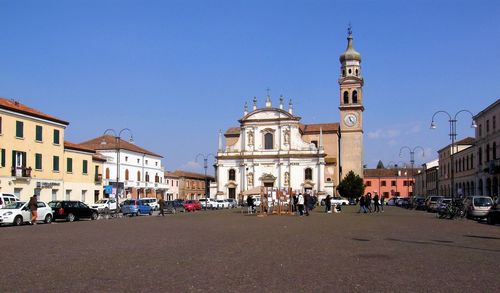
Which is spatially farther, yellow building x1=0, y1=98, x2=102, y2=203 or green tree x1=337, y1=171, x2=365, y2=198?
green tree x1=337, y1=171, x2=365, y2=198

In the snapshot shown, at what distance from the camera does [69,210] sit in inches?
1385

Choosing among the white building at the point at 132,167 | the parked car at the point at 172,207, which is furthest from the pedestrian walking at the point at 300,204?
the white building at the point at 132,167

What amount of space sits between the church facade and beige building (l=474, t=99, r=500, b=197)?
96.7 ft

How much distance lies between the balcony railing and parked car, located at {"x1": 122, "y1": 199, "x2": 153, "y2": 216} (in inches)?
297

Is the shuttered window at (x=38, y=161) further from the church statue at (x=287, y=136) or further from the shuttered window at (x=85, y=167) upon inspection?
the church statue at (x=287, y=136)

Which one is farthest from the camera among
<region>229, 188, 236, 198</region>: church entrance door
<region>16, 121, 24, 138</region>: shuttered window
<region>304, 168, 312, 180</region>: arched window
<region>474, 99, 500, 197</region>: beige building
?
<region>229, 188, 236, 198</region>: church entrance door

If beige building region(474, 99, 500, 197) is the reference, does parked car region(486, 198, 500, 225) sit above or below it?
below

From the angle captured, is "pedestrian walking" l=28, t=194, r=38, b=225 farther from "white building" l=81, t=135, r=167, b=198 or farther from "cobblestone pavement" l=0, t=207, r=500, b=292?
"white building" l=81, t=135, r=167, b=198

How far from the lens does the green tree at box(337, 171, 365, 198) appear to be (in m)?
92.4

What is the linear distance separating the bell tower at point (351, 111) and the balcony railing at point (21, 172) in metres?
62.2

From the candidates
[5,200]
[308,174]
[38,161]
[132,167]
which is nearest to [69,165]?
[38,161]

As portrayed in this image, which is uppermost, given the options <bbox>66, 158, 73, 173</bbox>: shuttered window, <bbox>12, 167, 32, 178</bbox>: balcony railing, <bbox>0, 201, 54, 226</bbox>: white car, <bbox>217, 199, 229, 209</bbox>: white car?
<bbox>66, 158, 73, 173</bbox>: shuttered window

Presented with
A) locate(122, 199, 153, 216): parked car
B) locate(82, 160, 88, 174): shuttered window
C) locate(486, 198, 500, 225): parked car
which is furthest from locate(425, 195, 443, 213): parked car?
locate(82, 160, 88, 174): shuttered window

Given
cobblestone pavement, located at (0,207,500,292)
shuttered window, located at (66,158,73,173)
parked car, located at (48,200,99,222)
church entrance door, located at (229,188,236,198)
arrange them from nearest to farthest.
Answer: cobblestone pavement, located at (0,207,500,292)
parked car, located at (48,200,99,222)
shuttered window, located at (66,158,73,173)
church entrance door, located at (229,188,236,198)
